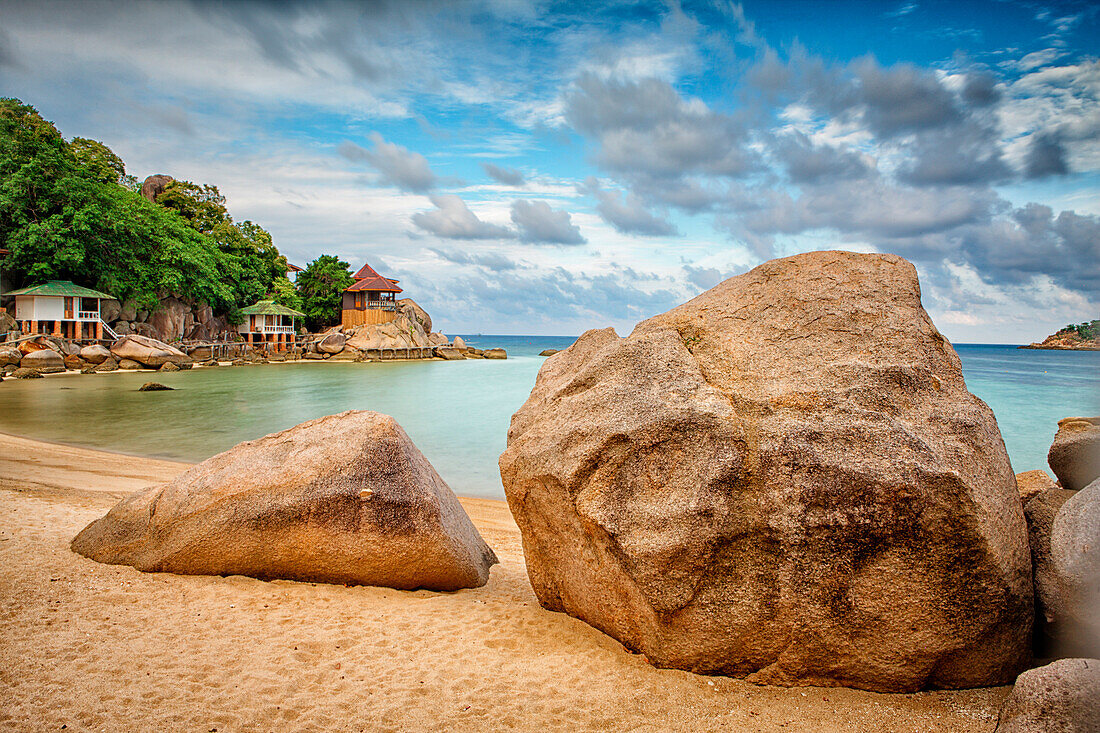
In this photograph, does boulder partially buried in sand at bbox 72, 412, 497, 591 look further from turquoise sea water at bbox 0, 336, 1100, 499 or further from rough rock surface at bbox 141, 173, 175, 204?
rough rock surface at bbox 141, 173, 175, 204

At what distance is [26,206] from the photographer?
34750 mm

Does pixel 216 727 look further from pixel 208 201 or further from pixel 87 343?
pixel 208 201

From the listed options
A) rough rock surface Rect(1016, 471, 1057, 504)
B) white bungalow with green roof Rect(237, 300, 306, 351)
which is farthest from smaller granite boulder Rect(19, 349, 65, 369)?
rough rock surface Rect(1016, 471, 1057, 504)

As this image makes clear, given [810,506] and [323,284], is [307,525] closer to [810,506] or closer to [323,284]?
[810,506]

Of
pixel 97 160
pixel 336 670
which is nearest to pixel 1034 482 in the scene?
pixel 336 670

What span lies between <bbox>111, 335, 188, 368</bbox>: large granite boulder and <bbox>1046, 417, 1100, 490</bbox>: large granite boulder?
148ft

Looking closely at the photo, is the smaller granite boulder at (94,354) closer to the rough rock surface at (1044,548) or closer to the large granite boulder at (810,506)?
the large granite boulder at (810,506)

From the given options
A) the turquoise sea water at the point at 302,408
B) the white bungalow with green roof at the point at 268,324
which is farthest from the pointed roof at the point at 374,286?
the turquoise sea water at the point at 302,408

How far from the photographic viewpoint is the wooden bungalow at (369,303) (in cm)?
6069

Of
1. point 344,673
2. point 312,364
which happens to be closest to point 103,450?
point 344,673

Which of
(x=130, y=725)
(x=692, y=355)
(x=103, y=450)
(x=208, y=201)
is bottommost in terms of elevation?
(x=103, y=450)

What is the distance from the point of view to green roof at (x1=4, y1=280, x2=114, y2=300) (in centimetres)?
3553

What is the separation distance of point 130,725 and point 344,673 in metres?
1.09

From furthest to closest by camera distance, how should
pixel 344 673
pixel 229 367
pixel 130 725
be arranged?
1. pixel 229 367
2. pixel 344 673
3. pixel 130 725
